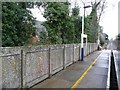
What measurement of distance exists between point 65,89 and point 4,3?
5824 millimetres

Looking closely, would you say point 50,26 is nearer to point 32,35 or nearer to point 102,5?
point 32,35

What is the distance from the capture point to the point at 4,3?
11.9m

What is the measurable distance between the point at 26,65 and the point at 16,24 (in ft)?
16.6

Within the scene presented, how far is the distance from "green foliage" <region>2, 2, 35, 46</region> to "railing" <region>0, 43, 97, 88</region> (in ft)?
6.96

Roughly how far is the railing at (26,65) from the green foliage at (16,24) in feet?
6.96

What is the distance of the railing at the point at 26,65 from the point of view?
6.70 m

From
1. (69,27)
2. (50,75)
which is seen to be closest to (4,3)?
(50,75)

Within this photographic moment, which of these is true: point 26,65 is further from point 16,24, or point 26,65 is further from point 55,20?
point 55,20

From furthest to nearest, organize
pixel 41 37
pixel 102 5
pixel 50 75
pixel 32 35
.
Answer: pixel 102 5 → pixel 41 37 → pixel 32 35 → pixel 50 75

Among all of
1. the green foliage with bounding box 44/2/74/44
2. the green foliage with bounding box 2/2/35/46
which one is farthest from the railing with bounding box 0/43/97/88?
the green foliage with bounding box 44/2/74/44

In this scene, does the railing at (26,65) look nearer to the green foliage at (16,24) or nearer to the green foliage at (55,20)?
the green foliage at (16,24)

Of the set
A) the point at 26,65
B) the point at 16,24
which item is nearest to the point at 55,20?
the point at 16,24

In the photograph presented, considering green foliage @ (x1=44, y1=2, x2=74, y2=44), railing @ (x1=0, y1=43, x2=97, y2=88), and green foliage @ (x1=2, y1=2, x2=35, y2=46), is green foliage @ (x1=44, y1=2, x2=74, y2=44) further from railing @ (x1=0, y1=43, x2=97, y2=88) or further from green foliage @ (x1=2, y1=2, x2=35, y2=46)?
railing @ (x1=0, y1=43, x2=97, y2=88)

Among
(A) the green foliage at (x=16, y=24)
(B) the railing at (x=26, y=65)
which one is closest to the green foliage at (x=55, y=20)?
(A) the green foliage at (x=16, y=24)
